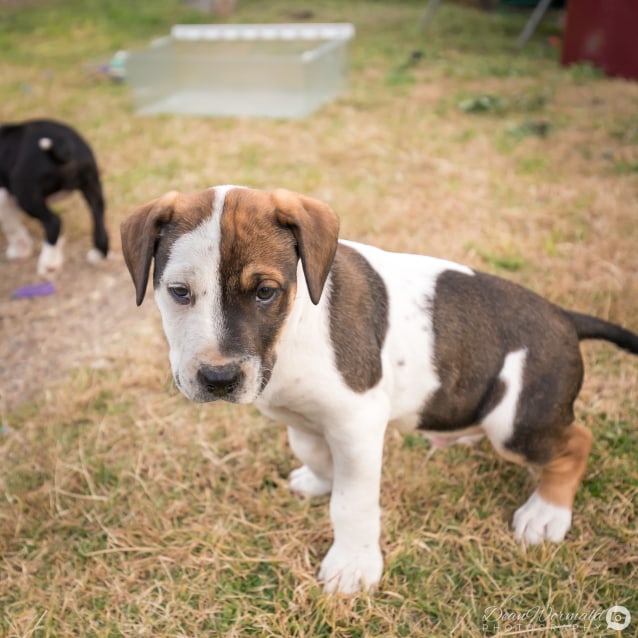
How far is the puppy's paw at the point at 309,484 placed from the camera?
3549 mm

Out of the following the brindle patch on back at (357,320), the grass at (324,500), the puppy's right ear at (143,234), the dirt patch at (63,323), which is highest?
the puppy's right ear at (143,234)

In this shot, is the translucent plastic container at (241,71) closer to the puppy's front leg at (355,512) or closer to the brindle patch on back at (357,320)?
the brindle patch on back at (357,320)

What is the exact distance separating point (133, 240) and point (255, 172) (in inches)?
196

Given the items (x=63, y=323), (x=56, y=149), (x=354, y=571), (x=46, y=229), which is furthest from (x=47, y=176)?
(x=354, y=571)

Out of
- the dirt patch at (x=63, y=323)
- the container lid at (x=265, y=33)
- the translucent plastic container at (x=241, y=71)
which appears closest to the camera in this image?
the dirt patch at (x=63, y=323)

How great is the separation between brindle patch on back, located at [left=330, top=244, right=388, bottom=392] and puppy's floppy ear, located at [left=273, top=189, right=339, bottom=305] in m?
0.32

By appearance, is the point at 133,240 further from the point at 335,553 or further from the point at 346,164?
the point at 346,164

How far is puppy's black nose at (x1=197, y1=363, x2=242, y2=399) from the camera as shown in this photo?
2289 millimetres

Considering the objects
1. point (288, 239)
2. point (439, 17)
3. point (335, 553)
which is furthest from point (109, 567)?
point (439, 17)

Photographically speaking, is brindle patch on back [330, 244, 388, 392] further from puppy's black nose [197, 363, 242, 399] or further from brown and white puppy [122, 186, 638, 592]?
puppy's black nose [197, 363, 242, 399]

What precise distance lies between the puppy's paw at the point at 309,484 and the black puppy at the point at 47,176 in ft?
10.8

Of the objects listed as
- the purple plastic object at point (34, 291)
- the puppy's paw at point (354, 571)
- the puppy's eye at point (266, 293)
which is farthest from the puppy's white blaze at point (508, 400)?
the purple plastic object at point (34, 291)

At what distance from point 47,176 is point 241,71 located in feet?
15.8

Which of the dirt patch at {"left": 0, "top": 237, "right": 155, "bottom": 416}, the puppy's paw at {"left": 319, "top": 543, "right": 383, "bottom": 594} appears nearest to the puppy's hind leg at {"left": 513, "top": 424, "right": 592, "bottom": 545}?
the puppy's paw at {"left": 319, "top": 543, "right": 383, "bottom": 594}
